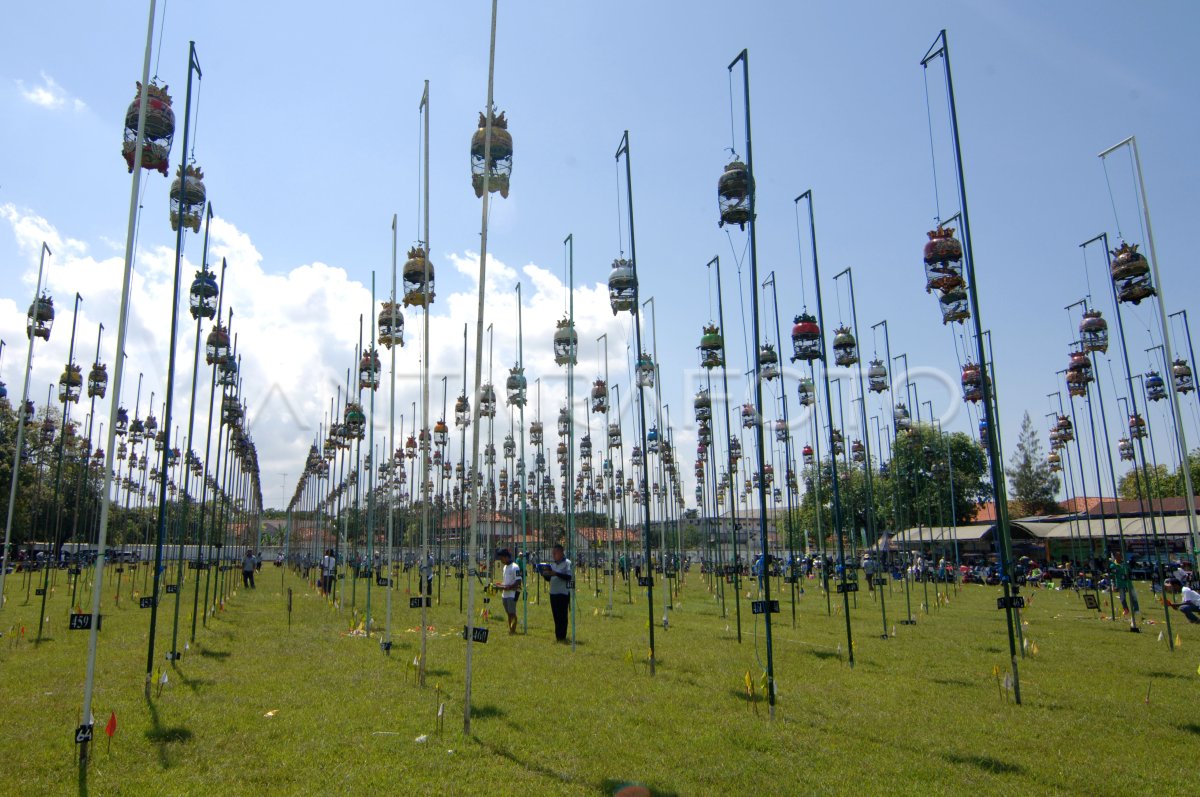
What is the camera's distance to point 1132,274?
49.0 ft

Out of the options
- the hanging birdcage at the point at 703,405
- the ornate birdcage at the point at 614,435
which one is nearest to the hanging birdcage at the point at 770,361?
the hanging birdcage at the point at 703,405

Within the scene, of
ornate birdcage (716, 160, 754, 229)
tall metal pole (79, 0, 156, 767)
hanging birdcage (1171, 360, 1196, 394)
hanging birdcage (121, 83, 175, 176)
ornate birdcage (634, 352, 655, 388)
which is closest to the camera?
tall metal pole (79, 0, 156, 767)

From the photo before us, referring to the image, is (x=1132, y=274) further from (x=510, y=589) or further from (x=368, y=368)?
(x=368, y=368)

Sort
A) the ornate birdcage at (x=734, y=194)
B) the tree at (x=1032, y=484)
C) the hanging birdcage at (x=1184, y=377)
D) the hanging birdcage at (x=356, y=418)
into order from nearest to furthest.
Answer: the ornate birdcage at (x=734, y=194) → the hanging birdcage at (x=1184, y=377) → the hanging birdcage at (x=356, y=418) → the tree at (x=1032, y=484)

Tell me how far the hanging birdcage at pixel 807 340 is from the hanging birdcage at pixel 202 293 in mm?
11917

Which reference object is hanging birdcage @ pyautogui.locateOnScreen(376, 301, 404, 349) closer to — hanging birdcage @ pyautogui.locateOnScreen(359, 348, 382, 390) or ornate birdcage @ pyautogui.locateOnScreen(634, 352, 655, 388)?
hanging birdcage @ pyautogui.locateOnScreen(359, 348, 382, 390)

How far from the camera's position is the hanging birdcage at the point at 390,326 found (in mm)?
17125

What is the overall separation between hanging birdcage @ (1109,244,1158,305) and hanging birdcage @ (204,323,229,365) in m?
19.8

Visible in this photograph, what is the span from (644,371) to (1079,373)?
14.3m

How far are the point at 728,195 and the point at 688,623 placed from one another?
572 inches

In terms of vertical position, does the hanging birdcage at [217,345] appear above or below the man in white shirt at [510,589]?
above

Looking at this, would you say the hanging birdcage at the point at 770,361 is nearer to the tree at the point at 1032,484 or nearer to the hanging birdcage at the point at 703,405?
the hanging birdcage at the point at 703,405

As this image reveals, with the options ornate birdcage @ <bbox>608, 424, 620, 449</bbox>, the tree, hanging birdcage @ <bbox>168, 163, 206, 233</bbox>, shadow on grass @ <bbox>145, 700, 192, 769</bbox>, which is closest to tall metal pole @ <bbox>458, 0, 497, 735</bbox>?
shadow on grass @ <bbox>145, 700, 192, 769</bbox>

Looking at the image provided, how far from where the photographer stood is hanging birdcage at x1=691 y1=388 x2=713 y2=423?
76.5 ft
